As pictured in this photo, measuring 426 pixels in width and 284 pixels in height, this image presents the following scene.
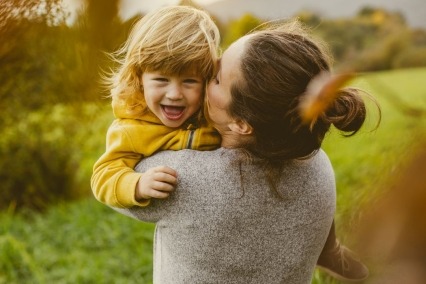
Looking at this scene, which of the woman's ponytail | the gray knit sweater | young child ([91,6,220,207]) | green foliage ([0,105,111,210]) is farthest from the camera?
green foliage ([0,105,111,210])

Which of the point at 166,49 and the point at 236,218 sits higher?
the point at 166,49

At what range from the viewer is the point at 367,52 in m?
0.43

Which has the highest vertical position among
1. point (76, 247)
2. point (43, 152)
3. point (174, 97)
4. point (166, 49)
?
point (166, 49)

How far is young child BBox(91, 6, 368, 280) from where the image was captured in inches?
56.2

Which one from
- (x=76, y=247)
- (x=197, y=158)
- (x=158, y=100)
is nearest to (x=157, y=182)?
(x=197, y=158)

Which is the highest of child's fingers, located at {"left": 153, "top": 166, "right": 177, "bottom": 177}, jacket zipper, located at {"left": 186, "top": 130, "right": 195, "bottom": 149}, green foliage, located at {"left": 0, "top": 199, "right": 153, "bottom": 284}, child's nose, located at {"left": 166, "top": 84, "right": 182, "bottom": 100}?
child's nose, located at {"left": 166, "top": 84, "right": 182, "bottom": 100}

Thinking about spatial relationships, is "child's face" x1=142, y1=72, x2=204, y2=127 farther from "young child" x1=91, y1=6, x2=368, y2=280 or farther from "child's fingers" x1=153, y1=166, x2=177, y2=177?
"child's fingers" x1=153, y1=166, x2=177, y2=177


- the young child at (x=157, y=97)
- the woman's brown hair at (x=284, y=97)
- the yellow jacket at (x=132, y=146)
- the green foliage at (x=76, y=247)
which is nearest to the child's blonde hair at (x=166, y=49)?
the young child at (x=157, y=97)

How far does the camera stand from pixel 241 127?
4.38 feet

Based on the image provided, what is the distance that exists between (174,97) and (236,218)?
351 millimetres

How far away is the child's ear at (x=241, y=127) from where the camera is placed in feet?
4.32

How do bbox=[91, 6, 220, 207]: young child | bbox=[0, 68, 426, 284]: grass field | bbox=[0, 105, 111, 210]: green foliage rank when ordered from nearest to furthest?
bbox=[91, 6, 220, 207]: young child < bbox=[0, 68, 426, 284]: grass field < bbox=[0, 105, 111, 210]: green foliage

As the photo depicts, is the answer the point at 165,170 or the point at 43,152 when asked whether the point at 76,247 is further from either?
the point at 165,170

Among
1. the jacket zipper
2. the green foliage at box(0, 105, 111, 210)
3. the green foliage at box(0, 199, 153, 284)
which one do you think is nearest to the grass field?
the green foliage at box(0, 199, 153, 284)
